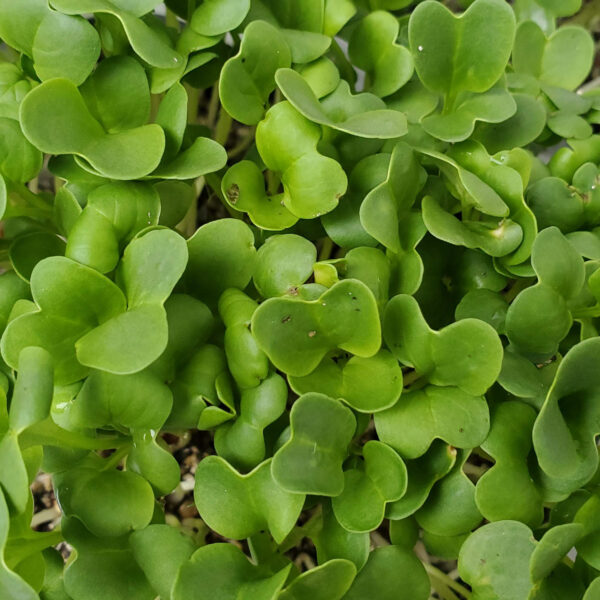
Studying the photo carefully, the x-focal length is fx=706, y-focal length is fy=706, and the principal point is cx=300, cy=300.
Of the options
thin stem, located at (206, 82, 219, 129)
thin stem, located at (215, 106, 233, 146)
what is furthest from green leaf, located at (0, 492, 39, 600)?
thin stem, located at (206, 82, 219, 129)

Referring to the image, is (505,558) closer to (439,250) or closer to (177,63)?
(439,250)

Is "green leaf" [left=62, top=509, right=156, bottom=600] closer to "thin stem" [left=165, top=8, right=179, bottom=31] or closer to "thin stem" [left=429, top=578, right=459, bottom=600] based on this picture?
"thin stem" [left=429, top=578, right=459, bottom=600]

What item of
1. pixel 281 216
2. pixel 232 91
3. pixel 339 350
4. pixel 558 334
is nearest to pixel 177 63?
pixel 232 91

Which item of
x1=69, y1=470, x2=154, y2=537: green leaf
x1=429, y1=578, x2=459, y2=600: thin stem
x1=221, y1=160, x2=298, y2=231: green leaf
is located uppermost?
x1=221, y1=160, x2=298, y2=231: green leaf

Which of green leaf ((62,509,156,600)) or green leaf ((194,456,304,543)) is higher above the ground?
green leaf ((194,456,304,543))

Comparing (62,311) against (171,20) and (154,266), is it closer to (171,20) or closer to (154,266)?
(154,266)

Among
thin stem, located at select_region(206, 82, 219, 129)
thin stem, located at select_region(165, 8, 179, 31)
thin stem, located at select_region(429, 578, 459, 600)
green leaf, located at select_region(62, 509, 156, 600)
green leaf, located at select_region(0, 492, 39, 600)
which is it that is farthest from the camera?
Result: thin stem, located at select_region(206, 82, 219, 129)

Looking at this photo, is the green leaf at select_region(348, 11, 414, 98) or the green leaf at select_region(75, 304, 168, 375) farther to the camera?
the green leaf at select_region(348, 11, 414, 98)
